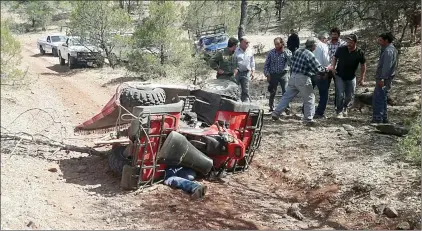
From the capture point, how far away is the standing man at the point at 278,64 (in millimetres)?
8992

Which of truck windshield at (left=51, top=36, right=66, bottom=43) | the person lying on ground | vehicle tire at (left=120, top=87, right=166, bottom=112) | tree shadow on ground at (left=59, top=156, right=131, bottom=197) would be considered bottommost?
tree shadow on ground at (left=59, top=156, right=131, bottom=197)

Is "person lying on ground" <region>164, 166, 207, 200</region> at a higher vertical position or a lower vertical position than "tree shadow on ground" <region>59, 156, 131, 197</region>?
higher

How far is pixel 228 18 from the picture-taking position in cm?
2645

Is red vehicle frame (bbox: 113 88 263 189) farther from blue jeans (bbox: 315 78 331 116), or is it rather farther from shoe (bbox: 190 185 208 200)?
blue jeans (bbox: 315 78 331 116)

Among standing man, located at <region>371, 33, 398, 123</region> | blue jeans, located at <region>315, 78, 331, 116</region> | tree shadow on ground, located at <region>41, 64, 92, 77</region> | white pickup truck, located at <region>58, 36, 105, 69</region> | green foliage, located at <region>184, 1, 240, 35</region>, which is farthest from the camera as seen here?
green foliage, located at <region>184, 1, 240, 35</region>

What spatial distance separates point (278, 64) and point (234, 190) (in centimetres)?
385

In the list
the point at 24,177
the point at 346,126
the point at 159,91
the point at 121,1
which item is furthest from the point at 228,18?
the point at 24,177

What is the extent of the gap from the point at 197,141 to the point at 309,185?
1.46 meters

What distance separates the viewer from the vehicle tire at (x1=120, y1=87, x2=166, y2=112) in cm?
595

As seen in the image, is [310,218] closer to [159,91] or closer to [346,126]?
[159,91]

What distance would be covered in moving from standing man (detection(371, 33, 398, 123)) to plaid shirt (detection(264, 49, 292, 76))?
1.60 meters

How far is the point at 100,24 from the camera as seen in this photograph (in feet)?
53.7

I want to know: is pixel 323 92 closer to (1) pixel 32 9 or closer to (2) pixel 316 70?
(2) pixel 316 70

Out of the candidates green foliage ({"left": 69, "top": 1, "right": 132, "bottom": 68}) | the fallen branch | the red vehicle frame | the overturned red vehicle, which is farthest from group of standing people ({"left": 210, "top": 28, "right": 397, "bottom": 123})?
green foliage ({"left": 69, "top": 1, "right": 132, "bottom": 68})
